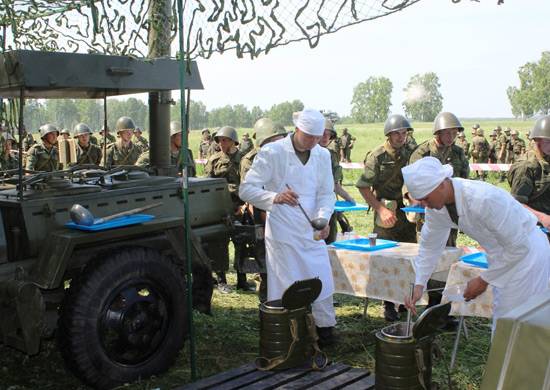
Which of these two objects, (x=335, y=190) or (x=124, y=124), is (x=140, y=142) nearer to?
(x=124, y=124)

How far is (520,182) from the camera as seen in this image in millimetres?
5734

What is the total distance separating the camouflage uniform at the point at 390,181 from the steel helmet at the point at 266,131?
0.97 metres

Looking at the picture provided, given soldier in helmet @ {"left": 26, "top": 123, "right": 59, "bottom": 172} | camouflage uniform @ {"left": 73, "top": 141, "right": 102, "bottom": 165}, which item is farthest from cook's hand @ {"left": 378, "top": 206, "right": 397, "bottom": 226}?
camouflage uniform @ {"left": 73, "top": 141, "right": 102, "bottom": 165}

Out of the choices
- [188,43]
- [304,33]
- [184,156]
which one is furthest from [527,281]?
[188,43]

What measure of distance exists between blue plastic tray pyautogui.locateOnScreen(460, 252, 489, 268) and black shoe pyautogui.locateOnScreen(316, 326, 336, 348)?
49.1 inches

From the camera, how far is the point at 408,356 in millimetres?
3242

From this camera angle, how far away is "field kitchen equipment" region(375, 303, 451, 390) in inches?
127

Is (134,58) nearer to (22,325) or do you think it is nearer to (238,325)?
(22,325)

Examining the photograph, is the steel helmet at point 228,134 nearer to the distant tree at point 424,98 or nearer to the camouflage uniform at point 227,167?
the camouflage uniform at point 227,167

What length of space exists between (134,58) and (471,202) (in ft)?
8.15

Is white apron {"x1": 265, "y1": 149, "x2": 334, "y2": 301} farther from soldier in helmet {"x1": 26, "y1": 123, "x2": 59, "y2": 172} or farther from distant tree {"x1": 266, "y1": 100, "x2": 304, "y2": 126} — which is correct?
distant tree {"x1": 266, "y1": 100, "x2": 304, "y2": 126}

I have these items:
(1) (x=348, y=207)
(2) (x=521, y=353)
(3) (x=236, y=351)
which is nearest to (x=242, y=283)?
(1) (x=348, y=207)

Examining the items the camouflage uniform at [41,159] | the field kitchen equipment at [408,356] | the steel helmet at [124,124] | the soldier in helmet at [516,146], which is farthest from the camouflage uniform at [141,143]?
the soldier in helmet at [516,146]

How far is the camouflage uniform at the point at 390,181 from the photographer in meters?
6.72
